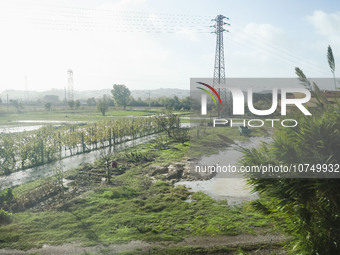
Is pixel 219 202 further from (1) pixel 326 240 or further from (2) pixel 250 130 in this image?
(2) pixel 250 130

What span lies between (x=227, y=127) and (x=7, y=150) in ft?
54.8

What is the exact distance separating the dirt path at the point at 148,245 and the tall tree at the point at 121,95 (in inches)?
1600

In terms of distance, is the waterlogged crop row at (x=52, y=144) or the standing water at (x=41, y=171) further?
the waterlogged crop row at (x=52, y=144)

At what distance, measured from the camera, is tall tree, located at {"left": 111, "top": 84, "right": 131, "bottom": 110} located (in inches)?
1848

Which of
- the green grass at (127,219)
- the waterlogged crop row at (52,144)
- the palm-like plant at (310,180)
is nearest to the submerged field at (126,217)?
the green grass at (127,219)

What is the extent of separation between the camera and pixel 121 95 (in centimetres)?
4831

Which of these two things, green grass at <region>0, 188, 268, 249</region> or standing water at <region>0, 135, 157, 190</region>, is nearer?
green grass at <region>0, 188, 268, 249</region>

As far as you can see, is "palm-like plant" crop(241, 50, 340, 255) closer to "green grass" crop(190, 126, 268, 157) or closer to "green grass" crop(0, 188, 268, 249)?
"green grass" crop(0, 188, 268, 249)

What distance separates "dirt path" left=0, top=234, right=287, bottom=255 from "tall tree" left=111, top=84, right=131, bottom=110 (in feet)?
133

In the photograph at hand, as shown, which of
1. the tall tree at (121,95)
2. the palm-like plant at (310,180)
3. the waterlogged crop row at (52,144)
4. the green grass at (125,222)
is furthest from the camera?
the tall tree at (121,95)

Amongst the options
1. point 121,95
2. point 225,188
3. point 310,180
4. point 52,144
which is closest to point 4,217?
point 225,188

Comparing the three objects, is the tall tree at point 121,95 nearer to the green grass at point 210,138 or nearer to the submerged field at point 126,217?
A: the green grass at point 210,138

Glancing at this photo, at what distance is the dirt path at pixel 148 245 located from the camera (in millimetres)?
6676

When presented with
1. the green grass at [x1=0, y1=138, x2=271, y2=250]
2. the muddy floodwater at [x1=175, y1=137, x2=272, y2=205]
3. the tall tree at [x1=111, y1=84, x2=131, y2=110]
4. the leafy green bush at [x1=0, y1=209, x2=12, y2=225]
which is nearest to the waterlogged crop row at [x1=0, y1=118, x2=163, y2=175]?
the green grass at [x1=0, y1=138, x2=271, y2=250]
